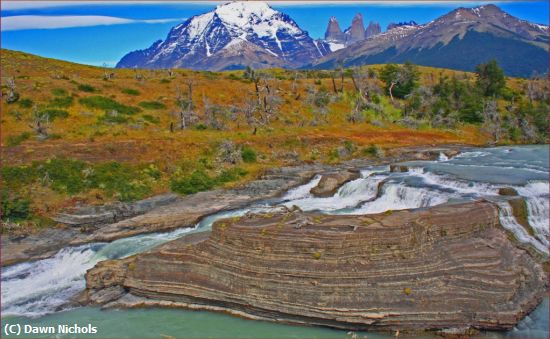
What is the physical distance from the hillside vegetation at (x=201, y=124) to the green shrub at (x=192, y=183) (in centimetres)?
10

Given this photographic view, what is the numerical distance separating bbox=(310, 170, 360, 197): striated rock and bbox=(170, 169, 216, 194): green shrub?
27.4 feet

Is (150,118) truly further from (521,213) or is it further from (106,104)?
(521,213)

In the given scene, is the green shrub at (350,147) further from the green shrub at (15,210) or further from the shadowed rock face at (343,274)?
the green shrub at (15,210)

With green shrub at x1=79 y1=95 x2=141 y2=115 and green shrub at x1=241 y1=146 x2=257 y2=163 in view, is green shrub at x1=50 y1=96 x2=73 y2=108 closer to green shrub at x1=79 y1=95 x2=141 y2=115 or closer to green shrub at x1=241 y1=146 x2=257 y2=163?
green shrub at x1=79 y1=95 x2=141 y2=115

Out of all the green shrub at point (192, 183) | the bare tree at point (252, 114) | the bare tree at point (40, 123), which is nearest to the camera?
the green shrub at point (192, 183)

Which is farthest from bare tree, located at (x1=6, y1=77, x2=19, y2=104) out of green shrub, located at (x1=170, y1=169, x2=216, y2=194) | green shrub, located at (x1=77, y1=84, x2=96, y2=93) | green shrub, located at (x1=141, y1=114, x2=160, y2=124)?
green shrub, located at (x1=170, y1=169, x2=216, y2=194)

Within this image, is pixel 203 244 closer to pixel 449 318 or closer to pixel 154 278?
pixel 154 278

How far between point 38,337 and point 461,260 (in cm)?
1702

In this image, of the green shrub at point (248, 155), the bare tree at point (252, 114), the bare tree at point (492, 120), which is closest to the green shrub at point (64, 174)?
the green shrub at point (248, 155)

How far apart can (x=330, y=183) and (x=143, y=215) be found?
14.0 meters

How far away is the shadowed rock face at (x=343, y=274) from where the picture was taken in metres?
18.1

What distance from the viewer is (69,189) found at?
3425 cm

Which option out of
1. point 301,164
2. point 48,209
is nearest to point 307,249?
point 48,209

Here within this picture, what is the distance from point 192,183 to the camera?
3734cm
